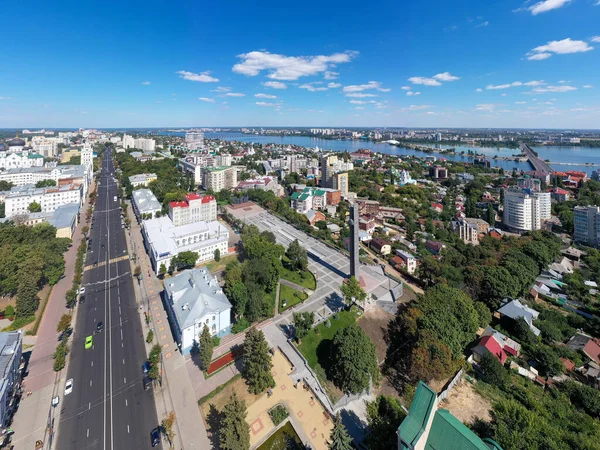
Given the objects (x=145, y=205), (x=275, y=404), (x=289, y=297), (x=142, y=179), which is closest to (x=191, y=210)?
(x=145, y=205)

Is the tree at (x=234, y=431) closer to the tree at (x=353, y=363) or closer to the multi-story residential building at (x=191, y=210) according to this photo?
the tree at (x=353, y=363)

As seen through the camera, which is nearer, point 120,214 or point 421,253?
point 421,253

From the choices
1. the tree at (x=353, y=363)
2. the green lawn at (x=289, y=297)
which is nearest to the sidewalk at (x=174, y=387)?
the tree at (x=353, y=363)

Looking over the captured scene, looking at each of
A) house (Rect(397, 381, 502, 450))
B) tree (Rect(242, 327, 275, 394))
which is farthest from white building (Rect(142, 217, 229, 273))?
house (Rect(397, 381, 502, 450))

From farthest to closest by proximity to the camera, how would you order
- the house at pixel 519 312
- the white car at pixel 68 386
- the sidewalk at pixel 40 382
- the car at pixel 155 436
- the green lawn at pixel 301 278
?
the green lawn at pixel 301 278, the house at pixel 519 312, the white car at pixel 68 386, the sidewalk at pixel 40 382, the car at pixel 155 436

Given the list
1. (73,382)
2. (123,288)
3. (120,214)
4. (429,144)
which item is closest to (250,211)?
(120,214)

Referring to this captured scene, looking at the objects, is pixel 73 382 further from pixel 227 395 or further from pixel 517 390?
pixel 517 390
